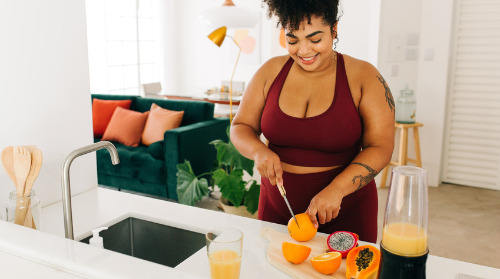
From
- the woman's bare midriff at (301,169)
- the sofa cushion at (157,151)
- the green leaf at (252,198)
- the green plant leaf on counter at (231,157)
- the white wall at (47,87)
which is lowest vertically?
the green leaf at (252,198)

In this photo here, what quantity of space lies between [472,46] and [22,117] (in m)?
4.11

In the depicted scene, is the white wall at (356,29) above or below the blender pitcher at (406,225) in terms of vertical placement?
above

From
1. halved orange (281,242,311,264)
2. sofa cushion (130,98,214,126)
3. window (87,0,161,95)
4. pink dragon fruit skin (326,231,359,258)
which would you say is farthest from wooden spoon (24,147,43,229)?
window (87,0,161,95)

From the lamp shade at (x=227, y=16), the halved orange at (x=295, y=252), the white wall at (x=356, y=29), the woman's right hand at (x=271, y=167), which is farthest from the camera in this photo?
the white wall at (x=356, y=29)

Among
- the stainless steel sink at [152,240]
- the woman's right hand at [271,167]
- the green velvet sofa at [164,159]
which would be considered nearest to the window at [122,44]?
the green velvet sofa at [164,159]

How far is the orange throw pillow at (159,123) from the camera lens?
397cm

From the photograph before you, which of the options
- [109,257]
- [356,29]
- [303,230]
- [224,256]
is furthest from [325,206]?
[356,29]

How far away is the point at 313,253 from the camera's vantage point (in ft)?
3.56

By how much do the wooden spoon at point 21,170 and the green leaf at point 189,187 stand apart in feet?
5.86

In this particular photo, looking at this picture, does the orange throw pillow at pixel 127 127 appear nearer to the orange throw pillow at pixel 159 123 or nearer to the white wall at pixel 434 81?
the orange throw pillow at pixel 159 123

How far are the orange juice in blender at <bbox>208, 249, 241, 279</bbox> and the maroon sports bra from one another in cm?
61

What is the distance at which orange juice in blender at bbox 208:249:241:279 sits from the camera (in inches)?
35.5

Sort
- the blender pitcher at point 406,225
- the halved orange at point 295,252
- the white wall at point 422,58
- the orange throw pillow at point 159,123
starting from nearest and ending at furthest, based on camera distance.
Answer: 1. the blender pitcher at point 406,225
2. the halved orange at point 295,252
3. the orange throw pillow at point 159,123
4. the white wall at point 422,58

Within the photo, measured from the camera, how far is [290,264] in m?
1.03
